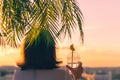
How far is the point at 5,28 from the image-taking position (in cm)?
722

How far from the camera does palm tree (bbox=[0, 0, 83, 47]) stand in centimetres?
698

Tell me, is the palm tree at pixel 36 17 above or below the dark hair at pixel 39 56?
above

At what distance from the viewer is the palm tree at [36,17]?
698 centimetres

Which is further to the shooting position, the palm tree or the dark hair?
the palm tree

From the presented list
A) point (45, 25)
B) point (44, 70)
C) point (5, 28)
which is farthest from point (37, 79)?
point (5, 28)

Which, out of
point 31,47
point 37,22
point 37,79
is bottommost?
point 37,79

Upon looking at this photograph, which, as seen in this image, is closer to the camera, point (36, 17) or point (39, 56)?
point (39, 56)

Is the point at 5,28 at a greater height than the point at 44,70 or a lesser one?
greater

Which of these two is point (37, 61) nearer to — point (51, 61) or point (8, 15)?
point (51, 61)

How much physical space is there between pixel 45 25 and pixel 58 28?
289mm

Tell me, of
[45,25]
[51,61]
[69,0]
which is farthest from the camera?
[69,0]

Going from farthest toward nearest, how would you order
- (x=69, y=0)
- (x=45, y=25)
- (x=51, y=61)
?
1. (x=69, y=0)
2. (x=45, y=25)
3. (x=51, y=61)

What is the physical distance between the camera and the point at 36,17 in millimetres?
6992

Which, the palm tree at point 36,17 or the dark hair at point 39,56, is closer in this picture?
the dark hair at point 39,56
